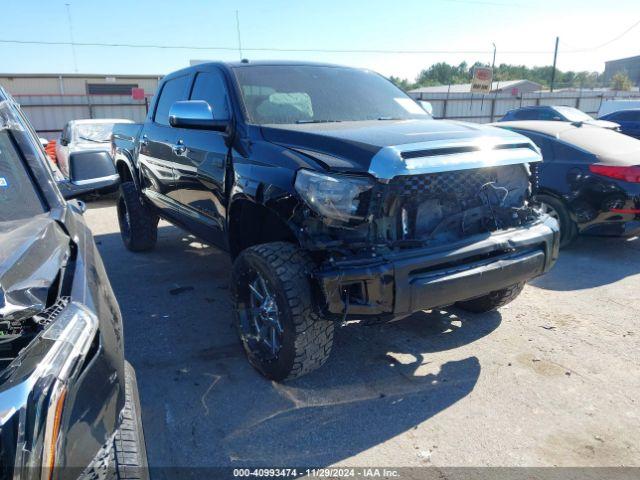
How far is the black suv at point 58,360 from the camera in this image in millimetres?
1097

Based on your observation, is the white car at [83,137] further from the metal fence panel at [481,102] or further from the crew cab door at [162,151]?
the metal fence panel at [481,102]

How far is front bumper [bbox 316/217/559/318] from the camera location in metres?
2.50

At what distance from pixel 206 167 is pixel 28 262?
2.24m

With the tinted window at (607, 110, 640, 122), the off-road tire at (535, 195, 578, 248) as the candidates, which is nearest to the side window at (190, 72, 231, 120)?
the off-road tire at (535, 195, 578, 248)

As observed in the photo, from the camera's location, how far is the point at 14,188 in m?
2.17

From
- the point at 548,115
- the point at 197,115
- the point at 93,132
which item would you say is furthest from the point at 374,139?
the point at 548,115

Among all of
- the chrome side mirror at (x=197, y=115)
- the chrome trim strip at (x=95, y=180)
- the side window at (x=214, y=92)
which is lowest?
the chrome trim strip at (x=95, y=180)

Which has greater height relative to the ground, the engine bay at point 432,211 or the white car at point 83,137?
the engine bay at point 432,211

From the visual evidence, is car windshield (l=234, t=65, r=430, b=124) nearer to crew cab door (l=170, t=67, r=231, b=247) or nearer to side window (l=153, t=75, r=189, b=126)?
crew cab door (l=170, t=67, r=231, b=247)

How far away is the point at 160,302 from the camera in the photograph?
14.8 feet

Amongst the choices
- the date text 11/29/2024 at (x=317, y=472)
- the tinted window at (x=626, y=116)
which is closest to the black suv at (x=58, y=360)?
the date text 11/29/2024 at (x=317, y=472)

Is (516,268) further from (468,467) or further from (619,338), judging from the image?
(619,338)

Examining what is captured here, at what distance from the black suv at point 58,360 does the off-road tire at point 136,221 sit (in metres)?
3.67

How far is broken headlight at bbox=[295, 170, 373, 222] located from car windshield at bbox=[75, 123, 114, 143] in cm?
917
